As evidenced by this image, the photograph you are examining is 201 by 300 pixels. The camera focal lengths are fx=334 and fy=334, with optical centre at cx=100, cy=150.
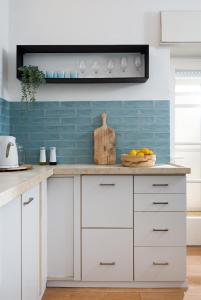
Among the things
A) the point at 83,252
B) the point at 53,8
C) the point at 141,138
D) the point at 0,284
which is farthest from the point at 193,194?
the point at 0,284

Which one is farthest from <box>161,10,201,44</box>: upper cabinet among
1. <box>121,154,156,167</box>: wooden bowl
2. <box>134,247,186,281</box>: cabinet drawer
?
<box>134,247,186,281</box>: cabinet drawer

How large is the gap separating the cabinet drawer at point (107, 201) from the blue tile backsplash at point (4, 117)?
900 mm

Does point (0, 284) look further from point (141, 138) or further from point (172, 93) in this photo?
point (172, 93)

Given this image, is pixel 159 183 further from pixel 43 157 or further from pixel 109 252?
pixel 43 157

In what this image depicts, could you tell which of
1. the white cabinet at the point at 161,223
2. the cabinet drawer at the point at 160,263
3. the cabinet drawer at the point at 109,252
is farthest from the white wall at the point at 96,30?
the cabinet drawer at the point at 160,263

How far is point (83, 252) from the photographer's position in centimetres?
249

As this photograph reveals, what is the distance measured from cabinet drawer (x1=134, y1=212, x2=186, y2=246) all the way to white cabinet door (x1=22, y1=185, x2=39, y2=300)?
0.78 metres

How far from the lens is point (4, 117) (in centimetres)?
289

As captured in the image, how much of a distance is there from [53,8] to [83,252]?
2136 millimetres

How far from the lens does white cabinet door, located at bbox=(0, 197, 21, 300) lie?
4.40 ft

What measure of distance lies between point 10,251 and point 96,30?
7.26 feet

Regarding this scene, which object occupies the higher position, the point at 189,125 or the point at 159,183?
the point at 189,125

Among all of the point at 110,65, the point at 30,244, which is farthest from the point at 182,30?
the point at 30,244

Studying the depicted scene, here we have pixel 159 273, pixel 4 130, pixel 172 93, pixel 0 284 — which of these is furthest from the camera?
pixel 172 93
